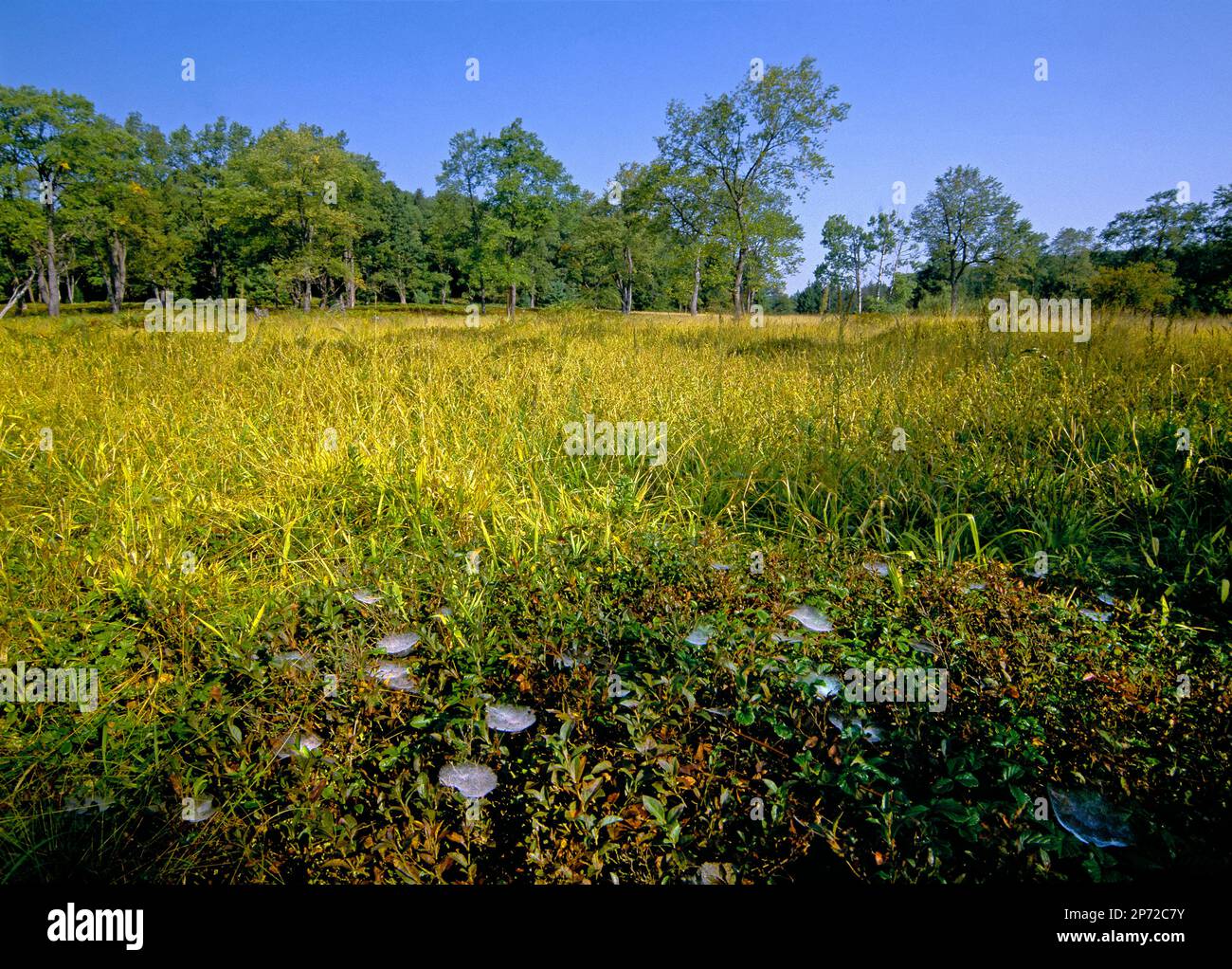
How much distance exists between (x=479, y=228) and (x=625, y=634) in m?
43.3

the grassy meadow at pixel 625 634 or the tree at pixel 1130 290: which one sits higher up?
the tree at pixel 1130 290

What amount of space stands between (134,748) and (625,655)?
1.62 meters

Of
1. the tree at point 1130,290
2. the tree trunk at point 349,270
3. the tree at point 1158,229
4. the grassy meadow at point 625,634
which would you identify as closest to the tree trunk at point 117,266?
the tree trunk at point 349,270

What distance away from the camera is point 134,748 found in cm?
179

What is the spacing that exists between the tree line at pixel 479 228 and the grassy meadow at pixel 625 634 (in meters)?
2.77

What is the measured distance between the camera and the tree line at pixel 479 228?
24.9m

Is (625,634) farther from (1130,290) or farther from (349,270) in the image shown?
(349,270)

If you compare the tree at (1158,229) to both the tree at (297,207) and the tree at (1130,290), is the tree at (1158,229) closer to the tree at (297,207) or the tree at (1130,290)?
the tree at (1130,290)

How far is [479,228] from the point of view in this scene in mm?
39875

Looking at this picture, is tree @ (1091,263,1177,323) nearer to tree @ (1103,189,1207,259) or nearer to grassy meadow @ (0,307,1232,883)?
grassy meadow @ (0,307,1232,883)

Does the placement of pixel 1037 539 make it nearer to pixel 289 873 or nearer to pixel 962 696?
pixel 962 696

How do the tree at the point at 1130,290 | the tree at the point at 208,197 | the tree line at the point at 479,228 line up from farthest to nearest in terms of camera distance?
the tree at the point at 208,197 → the tree line at the point at 479,228 → the tree at the point at 1130,290

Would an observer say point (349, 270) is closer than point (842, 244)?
Yes

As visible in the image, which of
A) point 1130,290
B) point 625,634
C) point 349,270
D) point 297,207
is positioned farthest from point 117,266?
point 1130,290
